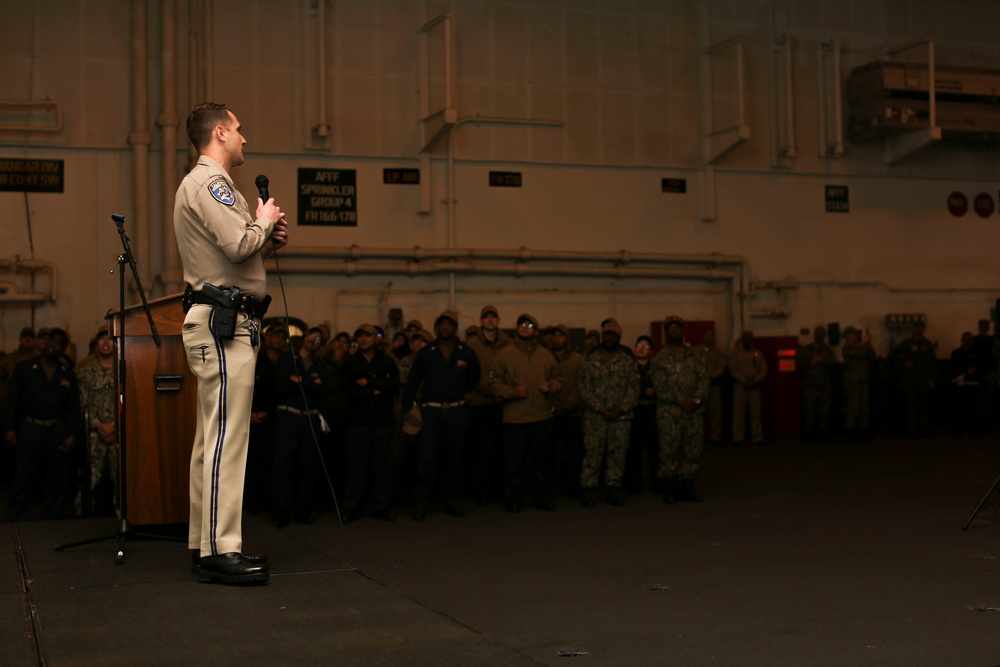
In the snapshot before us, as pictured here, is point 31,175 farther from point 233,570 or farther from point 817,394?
point 817,394

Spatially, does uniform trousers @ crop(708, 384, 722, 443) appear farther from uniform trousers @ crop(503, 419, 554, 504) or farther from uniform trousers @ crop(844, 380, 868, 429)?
uniform trousers @ crop(503, 419, 554, 504)

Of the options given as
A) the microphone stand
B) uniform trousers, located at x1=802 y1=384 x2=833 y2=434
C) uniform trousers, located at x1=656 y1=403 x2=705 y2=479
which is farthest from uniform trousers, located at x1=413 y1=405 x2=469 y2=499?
uniform trousers, located at x1=802 y1=384 x2=833 y2=434

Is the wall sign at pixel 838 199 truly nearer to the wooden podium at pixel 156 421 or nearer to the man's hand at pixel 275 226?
the wooden podium at pixel 156 421

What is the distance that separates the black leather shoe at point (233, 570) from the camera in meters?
3.94

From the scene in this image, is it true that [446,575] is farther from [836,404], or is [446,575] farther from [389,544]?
[836,404]

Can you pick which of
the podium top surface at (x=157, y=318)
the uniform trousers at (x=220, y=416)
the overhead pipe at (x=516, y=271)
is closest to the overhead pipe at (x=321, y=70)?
the overhead pipe at (x=516, y=271)

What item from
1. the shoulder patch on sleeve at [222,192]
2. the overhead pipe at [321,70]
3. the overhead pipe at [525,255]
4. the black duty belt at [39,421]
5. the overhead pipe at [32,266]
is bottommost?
the black duty belt at [39,421]

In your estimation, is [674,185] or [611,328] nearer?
[611,328]

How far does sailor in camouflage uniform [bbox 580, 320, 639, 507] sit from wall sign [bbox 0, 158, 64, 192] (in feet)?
24.0

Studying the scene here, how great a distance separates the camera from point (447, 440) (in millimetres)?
8852

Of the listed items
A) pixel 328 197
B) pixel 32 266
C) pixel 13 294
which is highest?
pixel 328 197

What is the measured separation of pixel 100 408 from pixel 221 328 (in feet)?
15.7

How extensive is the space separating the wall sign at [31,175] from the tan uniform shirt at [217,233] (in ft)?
31.8

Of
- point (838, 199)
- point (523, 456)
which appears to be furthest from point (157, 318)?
point (838, 199)
